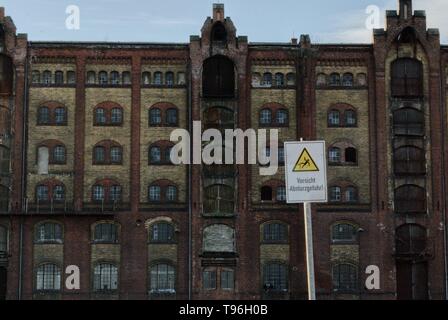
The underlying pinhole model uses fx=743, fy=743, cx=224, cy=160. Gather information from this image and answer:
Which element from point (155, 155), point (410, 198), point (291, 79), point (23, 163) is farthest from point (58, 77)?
point (410, 198)

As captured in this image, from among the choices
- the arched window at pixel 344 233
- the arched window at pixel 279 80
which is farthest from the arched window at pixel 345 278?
the arched window at pixel 279 80

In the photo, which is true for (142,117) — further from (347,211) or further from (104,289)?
(347,211)

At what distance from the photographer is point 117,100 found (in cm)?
4666

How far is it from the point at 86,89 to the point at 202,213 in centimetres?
1066

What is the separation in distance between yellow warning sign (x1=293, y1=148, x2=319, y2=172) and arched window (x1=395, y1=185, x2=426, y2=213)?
104ft

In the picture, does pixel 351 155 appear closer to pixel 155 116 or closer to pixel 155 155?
pixel 155 155

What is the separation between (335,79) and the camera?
47.3 m

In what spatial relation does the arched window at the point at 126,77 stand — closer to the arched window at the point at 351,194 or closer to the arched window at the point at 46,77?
the arched window at the point at 46,77

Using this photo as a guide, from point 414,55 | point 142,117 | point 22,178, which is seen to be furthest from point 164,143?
point 414,55

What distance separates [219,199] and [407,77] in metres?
14.3

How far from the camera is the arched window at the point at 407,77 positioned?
47.0 metres

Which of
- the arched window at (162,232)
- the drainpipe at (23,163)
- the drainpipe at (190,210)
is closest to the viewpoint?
the drainpipe at (23,163)

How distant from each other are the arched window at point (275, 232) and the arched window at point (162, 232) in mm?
5814

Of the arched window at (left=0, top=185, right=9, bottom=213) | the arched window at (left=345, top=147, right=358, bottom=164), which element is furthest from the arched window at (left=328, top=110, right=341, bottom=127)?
the arched window at (left=0, top=185, right=9, bottom=213)
